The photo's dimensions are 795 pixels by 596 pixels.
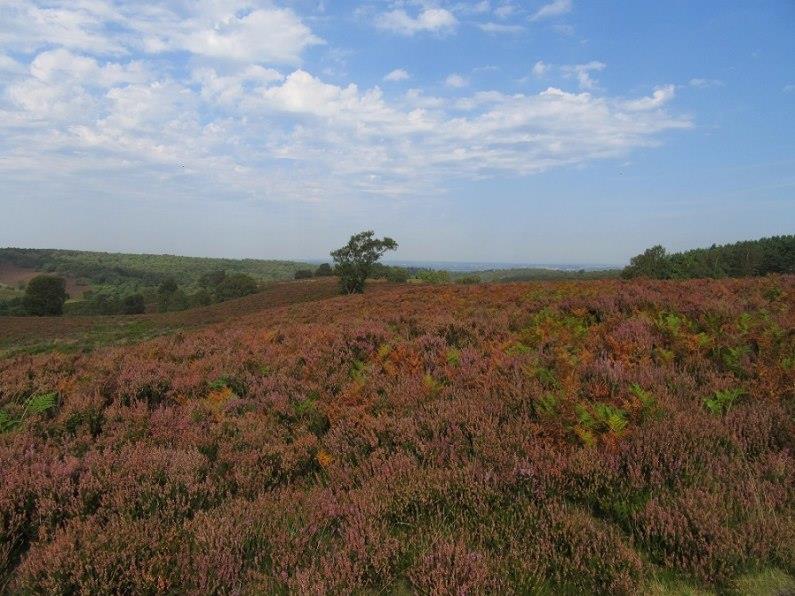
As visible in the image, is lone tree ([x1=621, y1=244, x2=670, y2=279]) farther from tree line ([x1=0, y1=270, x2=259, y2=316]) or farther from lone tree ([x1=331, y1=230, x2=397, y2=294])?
tree line ([x1=0, y1=270, x2=259, y2=316])

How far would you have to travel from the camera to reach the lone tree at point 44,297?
64.0m

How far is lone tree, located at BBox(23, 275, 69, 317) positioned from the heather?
244 feet

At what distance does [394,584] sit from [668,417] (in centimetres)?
275

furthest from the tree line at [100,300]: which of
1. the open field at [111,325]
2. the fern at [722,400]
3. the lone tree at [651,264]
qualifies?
the fern at [722,400]

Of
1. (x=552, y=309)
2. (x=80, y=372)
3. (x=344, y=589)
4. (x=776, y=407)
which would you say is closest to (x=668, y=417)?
(x=776, y=407)

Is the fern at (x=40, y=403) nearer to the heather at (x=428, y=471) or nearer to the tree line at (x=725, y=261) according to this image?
the heather at (x=428, y=471)

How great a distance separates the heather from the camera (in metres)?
2.65

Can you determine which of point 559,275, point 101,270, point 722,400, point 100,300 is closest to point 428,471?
point 722,400

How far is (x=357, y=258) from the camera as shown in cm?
5388

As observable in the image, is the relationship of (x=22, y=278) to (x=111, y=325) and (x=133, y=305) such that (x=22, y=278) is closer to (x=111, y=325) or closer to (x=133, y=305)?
(x=133, y=305)

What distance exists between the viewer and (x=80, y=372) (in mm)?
7492

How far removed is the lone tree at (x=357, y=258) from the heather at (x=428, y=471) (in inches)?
1851

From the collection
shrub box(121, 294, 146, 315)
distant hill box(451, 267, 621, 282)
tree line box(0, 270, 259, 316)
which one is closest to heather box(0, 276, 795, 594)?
distant hill box(451, 267, 621, 282)

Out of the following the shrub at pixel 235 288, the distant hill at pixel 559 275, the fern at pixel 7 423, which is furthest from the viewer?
the shrub at pixel 235 288
